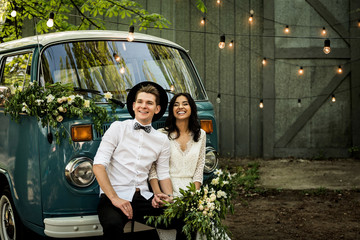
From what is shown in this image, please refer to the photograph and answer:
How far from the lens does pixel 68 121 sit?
3.89 meters

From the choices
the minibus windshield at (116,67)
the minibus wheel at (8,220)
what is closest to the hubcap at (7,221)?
the minibus wheel at (8,220)

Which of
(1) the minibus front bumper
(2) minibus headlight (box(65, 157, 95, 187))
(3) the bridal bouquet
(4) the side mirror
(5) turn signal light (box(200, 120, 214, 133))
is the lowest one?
(1) the minibus front bumper

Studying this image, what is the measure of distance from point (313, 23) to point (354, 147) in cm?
290

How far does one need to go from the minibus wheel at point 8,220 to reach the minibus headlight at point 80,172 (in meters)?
0.98

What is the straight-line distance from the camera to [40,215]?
156 inches

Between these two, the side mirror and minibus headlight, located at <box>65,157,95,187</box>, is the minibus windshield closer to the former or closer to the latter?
the side mirror

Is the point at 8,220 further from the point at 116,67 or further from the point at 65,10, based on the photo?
the point at 65,10

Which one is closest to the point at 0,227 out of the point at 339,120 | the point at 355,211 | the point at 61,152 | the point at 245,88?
the point at 61,152

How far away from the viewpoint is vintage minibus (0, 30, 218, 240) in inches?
153

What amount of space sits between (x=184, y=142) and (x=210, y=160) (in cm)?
39

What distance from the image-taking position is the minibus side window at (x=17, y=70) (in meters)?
4.44

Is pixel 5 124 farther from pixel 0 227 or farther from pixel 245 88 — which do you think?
pixel 245 88

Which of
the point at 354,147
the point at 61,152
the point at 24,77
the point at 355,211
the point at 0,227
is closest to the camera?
the point at 61,152

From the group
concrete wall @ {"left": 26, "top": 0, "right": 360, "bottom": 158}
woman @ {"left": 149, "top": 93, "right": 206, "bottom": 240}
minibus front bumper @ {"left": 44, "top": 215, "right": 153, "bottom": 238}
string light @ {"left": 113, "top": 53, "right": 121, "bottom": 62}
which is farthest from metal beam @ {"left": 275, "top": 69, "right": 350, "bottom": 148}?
minibus front bumper @ {"left": 44, "top": 215, "right": 153, "bottom": 238}
